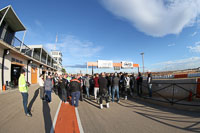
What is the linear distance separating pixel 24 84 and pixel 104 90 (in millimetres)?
3730

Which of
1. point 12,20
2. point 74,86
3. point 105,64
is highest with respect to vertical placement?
point 12,20

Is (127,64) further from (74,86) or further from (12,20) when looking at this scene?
(12,20)

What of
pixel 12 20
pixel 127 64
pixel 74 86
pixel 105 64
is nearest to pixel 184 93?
pixel 74 86

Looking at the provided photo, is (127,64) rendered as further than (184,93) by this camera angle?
Yes

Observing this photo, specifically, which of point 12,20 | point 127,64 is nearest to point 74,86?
point 12,20

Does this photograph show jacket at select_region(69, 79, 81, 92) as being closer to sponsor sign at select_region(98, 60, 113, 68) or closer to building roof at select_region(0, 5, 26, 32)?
building roof at select_region(0, 5, 26, 32)

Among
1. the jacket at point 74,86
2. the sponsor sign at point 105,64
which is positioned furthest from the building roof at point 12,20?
the sponsor sign at point 105,64

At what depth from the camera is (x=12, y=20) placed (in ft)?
33.2

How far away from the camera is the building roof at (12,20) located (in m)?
8.68

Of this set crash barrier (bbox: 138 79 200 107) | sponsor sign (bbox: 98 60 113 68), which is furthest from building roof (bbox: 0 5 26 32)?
crash barrier (bbox: 138 79 200 107)

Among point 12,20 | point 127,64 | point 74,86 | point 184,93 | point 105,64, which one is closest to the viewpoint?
point 74,86

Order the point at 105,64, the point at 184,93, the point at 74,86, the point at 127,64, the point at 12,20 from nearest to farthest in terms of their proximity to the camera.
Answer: the point at 74,86, the point at 184,93, the point at 12,20, the point at 105,64, the point at 127,64

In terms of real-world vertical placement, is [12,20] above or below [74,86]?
above

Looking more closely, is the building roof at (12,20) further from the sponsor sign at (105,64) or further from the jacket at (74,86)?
the sponsor sign at (105,64)
